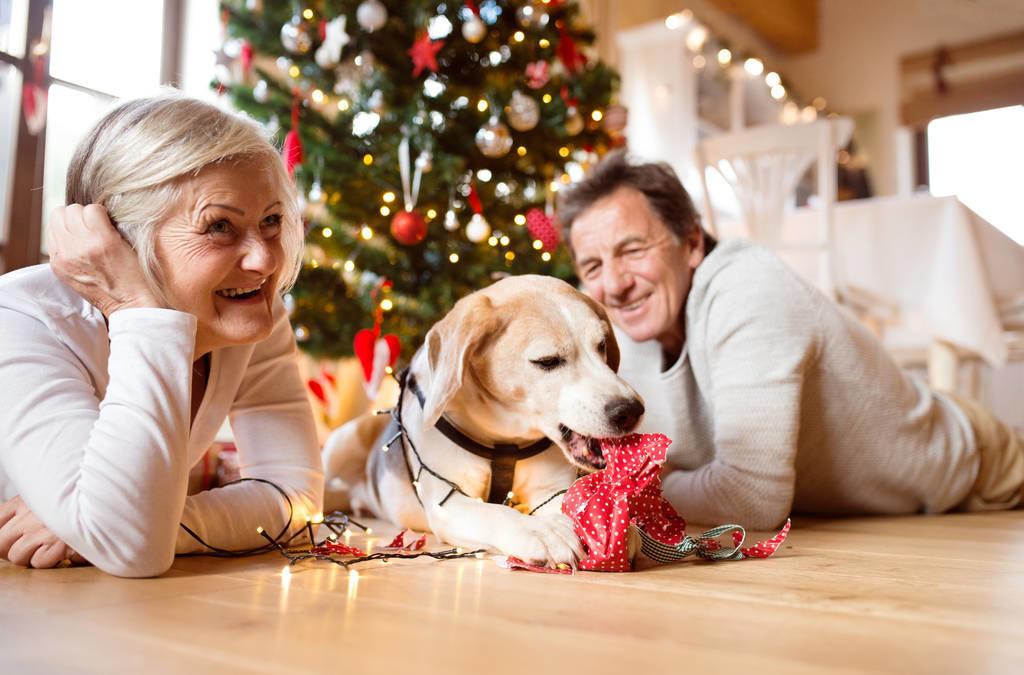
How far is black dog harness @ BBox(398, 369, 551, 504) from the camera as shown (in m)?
1.59

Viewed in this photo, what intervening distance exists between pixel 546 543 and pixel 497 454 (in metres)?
0.33

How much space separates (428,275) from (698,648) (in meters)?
2.40

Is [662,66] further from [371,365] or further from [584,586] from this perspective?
[584,586]

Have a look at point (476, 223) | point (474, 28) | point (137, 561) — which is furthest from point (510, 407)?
point (474, 28)

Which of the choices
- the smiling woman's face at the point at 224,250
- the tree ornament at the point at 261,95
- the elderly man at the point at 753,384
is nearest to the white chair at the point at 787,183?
the elderly man at the point at 753,384

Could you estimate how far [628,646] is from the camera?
838mm

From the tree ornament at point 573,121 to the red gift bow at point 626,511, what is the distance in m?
1.95

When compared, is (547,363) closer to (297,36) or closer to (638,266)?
(638,266)

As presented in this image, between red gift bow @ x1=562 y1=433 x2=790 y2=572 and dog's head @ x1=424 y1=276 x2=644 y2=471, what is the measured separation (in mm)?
68

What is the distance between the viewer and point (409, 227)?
288 centimetres

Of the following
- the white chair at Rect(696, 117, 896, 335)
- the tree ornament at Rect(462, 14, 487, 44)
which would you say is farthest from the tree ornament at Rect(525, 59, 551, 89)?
the white chair at Rect(696, 117, 896, 335)

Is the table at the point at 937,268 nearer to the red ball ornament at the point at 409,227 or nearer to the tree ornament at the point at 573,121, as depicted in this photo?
the tree ornament at the point at 573,121

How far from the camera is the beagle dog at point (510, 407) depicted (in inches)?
57.1

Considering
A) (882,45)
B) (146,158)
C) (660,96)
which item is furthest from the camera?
(882,45)
